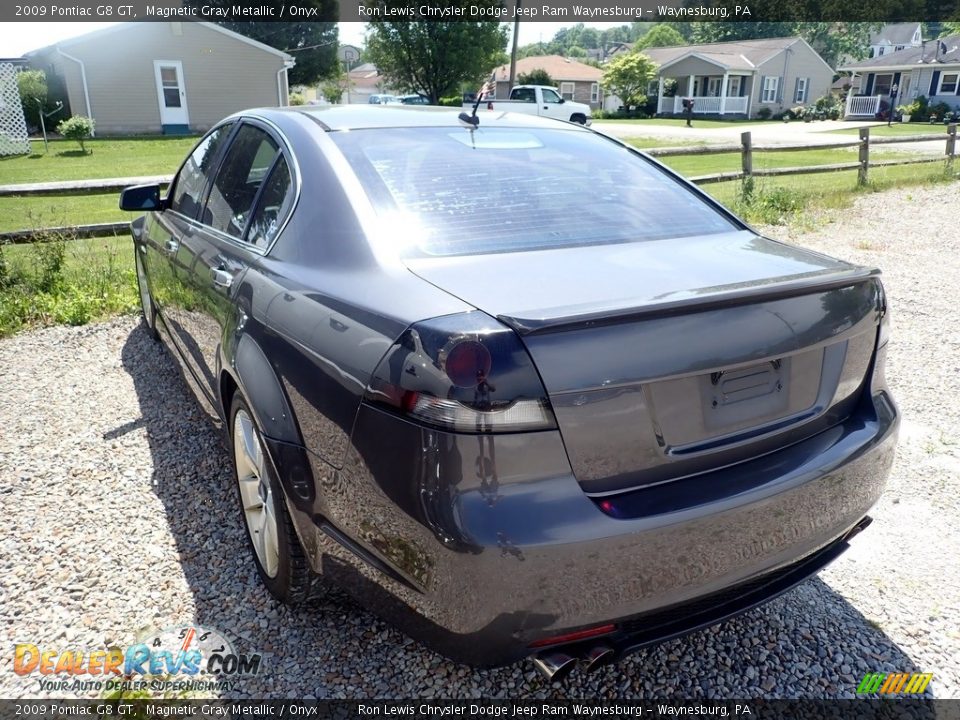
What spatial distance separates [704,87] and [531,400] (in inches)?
2199

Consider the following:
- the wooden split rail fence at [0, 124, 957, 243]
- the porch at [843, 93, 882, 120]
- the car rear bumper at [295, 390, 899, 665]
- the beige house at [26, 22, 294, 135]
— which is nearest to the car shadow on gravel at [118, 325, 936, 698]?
the car rear bumper at [295, 390, 899, 665]

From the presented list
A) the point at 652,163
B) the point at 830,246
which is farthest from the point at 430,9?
the point at 652,163

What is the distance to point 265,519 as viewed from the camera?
2.57 metres

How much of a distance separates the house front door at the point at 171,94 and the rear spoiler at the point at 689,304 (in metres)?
31.6

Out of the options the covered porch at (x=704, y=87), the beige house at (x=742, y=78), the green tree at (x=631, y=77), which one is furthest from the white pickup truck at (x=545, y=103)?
the beige house at (x=742, y=78)

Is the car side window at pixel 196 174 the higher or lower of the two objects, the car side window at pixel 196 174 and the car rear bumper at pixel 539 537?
the higher

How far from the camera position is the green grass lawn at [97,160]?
16.3 metres

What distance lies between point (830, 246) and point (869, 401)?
7075 mm

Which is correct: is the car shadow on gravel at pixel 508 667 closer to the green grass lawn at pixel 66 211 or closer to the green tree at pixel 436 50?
the green grass lawn at pixel 66 211

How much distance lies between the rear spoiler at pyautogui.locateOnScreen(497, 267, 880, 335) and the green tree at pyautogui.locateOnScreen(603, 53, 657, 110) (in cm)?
5250

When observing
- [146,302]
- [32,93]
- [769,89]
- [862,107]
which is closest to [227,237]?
[146,302]

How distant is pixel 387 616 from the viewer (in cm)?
200

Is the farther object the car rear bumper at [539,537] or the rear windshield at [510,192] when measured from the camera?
the rear windshield at [510,192]

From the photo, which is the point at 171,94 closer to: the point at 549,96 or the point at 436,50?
the point at 549,96
